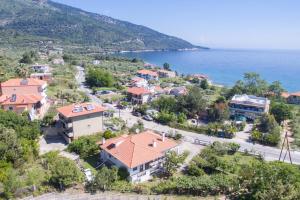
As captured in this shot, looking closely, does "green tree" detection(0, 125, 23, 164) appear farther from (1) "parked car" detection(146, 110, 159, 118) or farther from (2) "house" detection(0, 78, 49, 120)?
(1) "parked car" detection(146, 110, 159, 118)

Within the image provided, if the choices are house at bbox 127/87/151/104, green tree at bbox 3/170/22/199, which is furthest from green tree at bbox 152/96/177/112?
green tree at bbox 3/170/22/199

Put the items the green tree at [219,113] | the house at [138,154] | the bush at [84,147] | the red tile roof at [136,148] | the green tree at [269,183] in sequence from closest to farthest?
the green tree at [269,183] < the house at [138,154] < the red tile roof at [136,148] < the bush at [84,147] < the green tree at [219,113]

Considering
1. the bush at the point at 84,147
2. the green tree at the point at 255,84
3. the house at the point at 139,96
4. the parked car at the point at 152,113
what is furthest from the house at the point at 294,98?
the bush at the point at 84,147

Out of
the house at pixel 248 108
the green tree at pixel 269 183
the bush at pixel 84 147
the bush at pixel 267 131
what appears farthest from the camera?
the house at pixel 248 108

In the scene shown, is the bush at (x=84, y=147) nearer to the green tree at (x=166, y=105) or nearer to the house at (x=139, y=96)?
the green tree at (x=166, y=105)

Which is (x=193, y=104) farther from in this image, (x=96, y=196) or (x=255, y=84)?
(x=96, y=196)

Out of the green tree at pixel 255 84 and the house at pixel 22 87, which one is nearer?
the house at pixel 22 87

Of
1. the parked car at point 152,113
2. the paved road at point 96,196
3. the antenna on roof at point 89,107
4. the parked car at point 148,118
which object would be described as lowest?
the paved road at point 96,196
